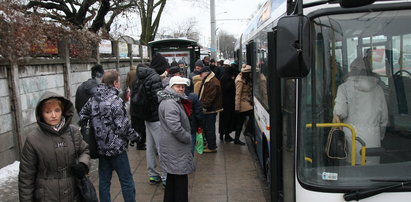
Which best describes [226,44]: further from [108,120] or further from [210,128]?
[108,120]

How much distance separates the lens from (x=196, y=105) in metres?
6.25

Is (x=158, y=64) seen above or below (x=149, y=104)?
above

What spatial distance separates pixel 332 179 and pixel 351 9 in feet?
3.77

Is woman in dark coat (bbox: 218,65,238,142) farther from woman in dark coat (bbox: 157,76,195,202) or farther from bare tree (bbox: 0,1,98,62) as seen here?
woman in dark coat (bbox: 157,76,195,202)

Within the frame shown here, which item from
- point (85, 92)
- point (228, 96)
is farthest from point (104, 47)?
point (85, 92)

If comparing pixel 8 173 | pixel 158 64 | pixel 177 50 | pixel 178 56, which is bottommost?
pixel 8 173

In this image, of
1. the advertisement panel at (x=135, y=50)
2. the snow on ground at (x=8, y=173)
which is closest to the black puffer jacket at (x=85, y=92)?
the snow on ground at (x=8, y=173)

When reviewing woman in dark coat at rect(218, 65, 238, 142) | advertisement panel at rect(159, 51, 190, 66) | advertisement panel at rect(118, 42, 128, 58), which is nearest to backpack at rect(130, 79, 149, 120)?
woman in dark coat at rect(218, 65, 238, 142)

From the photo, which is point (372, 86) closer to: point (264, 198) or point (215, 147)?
point (264, 198)

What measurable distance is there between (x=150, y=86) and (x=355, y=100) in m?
3.21

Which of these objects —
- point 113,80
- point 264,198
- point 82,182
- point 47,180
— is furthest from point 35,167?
point 264,198

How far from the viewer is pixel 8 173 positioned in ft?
20.2

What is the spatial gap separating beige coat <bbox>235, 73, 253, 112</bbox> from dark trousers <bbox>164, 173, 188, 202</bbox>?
3.81 metres

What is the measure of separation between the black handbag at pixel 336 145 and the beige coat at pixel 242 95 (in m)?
5.34
